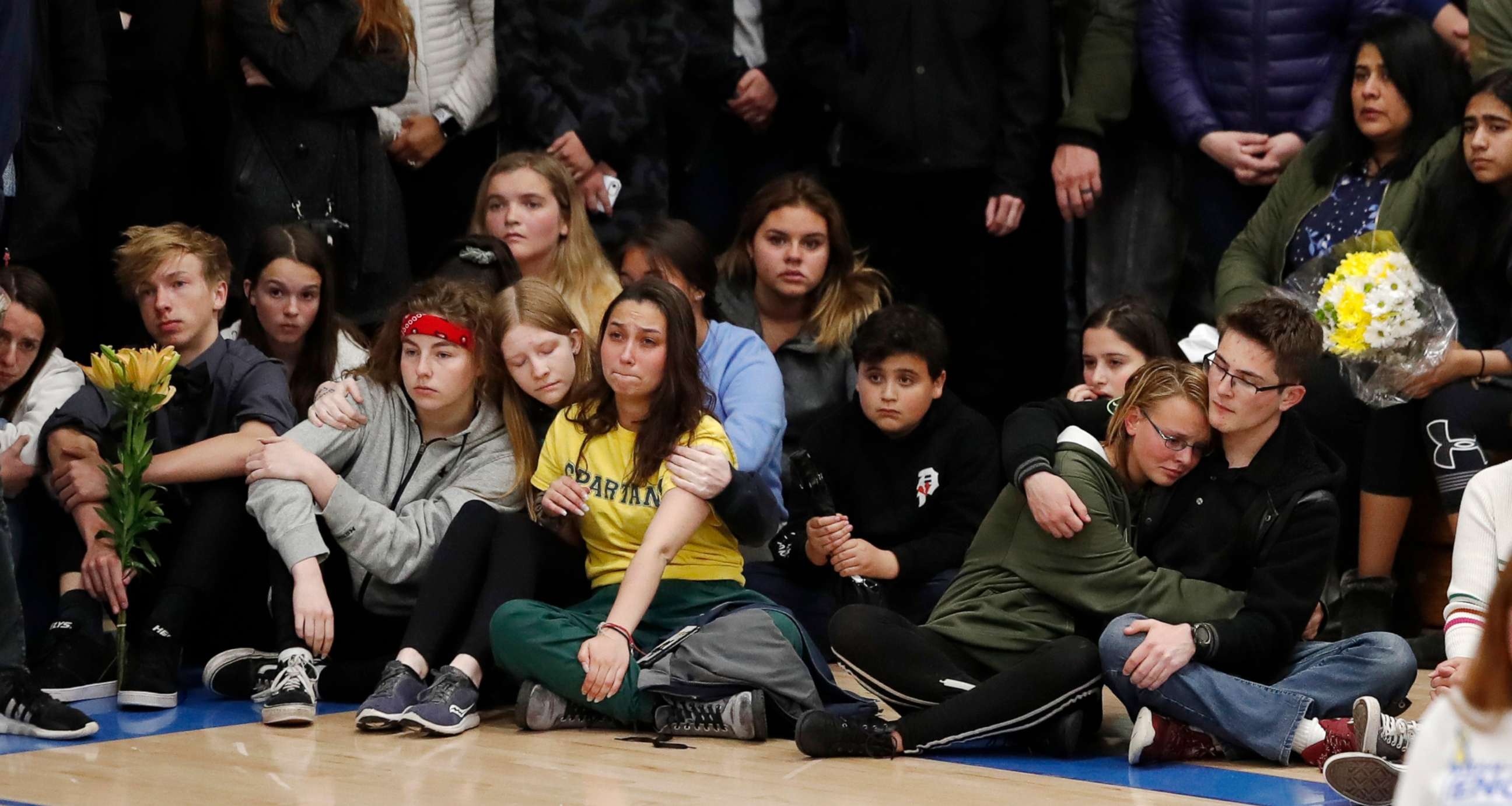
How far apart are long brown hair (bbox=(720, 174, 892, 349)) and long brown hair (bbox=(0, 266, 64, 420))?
1.84 m

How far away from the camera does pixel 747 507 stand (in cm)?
391

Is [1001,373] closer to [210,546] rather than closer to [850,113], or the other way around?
[850,113]

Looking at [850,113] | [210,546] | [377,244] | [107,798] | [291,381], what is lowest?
[107,798]

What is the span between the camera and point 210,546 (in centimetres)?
421

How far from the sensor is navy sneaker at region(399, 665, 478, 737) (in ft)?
12.1

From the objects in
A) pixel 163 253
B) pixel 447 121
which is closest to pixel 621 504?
pixel 163 253

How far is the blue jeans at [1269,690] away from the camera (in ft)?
11.3

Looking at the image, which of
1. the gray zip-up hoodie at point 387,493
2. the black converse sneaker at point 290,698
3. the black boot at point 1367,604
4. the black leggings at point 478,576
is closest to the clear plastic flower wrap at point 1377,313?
the black boot at point 1367,604

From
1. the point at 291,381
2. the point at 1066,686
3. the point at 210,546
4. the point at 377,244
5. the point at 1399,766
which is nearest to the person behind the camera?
the point at 1399,766

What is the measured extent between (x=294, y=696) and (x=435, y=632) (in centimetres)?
33

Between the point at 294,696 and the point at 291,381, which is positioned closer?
the point at 294,696

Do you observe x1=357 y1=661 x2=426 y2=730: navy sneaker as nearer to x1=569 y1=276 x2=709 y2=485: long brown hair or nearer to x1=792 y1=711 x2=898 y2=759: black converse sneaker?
x1=569 y1=276 x2=709 y2=485: long brown hair

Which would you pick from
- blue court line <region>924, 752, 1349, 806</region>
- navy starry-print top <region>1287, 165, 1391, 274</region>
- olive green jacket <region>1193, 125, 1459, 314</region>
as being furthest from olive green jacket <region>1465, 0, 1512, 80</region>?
blue court line <region>924, 752, 1349, 806</region>

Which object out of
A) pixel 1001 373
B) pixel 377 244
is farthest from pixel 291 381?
pixel 1001 373
